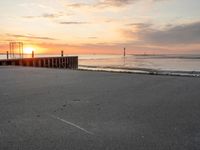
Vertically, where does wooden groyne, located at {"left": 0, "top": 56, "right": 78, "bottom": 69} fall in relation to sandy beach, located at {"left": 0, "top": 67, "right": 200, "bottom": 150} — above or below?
above

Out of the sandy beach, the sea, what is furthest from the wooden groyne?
the sandy beach

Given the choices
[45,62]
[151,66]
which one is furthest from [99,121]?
[151,66]

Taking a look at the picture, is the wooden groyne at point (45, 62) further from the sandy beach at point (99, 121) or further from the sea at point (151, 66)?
the sandy beach at point (99, 121)

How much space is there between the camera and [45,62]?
41.2 m

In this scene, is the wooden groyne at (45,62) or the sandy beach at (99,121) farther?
the wooden groyne at (45,62)

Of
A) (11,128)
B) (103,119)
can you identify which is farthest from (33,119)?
(103,119)

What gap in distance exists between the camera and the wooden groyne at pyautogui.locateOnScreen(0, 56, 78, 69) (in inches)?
1323

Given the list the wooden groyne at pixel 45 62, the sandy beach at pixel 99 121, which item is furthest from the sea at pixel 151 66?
the sandy beach at pixel 99 121

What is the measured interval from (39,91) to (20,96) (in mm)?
1081

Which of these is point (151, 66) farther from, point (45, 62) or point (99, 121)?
point (99, 121)

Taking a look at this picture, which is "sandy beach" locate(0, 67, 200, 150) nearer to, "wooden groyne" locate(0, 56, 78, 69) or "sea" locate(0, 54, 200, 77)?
"sea" locate(0, 54, 200, 77)

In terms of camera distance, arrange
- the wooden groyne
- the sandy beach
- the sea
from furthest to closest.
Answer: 1. the wooden groyne
2. the sea
3. the sandy beach

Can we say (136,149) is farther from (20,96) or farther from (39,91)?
(39,91)

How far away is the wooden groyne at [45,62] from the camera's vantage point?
33.6 metres
